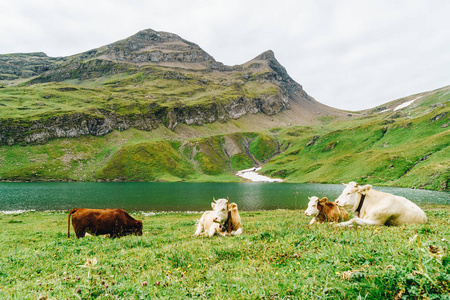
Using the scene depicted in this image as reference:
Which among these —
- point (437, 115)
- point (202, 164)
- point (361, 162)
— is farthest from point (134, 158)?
point (437, 115)

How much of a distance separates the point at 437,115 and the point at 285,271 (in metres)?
207

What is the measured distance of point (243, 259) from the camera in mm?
7031

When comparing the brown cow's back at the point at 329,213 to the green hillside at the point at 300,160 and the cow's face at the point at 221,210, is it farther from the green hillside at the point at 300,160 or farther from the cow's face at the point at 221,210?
the green hillside at the point at 300,160

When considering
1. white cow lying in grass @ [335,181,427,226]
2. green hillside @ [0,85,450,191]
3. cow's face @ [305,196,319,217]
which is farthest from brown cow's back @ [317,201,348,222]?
green hillside @ [0,85,450,191]

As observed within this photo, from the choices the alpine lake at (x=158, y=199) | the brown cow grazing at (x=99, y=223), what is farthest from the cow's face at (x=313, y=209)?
the alpine lake at (x=158, y=199)

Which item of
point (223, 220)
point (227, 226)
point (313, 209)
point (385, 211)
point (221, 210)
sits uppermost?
point (221, 210)

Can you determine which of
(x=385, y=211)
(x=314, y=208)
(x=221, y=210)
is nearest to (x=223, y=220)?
(x=221, y=210)

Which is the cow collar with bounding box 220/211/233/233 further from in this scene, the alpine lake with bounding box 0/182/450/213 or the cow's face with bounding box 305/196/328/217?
the alpine lake with bounding box 0/182/450/213

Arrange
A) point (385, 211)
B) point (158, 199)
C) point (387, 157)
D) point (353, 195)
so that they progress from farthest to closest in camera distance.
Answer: point (387, 157)
point (158, 199)
point (353, 195)
point (385, 211)

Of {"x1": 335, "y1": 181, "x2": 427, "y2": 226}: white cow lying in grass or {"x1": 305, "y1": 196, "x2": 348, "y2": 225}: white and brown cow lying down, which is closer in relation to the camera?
{"x1": 335, "y1": 181, "x2": 427, "y2": 226}: white cow lying in grass

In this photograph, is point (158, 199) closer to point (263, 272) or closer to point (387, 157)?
point (263, 272)

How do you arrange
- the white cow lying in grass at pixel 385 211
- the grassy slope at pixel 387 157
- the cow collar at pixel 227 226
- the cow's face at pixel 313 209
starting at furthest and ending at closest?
the grassy slope at pixel 387 157 → the cow's face at pixel 313 209 → the cow collar at pixel 227 226 → the white cow lying in grass at pixel 385 211

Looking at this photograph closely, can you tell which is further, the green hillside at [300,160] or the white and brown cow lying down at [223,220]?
the green hillside at [300,160]

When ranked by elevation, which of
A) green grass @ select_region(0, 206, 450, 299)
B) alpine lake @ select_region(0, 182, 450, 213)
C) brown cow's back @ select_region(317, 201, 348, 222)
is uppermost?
green grass @ select_region(0, 206, 450, 299)
